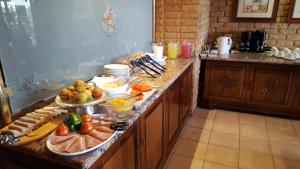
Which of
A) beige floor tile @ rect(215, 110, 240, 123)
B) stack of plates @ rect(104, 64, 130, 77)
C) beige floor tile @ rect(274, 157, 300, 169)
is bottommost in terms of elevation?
beige floor tile @ rect(274, 157, 300, 169)

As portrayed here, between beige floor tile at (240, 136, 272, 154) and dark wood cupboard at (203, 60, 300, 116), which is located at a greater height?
dark wood cupboard at (203, 60, 300, 116)

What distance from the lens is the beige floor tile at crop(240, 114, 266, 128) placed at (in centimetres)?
276

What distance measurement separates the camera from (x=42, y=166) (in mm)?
876

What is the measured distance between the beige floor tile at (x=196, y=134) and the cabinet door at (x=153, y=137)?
0.71m

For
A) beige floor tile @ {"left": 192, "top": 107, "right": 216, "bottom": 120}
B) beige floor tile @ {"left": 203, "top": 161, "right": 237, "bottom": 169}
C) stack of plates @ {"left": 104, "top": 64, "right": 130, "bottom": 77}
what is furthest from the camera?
beige floor tile @ {"left": 192, "top": 107, "right": 216, "bottom": 120}

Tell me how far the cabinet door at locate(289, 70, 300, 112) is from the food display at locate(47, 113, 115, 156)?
259cm

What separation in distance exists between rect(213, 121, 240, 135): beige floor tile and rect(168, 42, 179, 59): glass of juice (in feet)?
3.32

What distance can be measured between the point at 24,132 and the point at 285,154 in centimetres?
229

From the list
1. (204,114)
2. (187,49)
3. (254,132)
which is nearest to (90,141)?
(187,49)

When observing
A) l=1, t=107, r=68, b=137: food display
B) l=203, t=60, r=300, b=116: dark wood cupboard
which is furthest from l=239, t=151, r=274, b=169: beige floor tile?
l=1, t=107, r=68, b=137: food display

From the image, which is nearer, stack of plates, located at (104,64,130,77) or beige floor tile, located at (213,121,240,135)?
stack of plates, located at (104,64,130,77)

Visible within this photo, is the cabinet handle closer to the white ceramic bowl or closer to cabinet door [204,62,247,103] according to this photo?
the white ceramic bowl

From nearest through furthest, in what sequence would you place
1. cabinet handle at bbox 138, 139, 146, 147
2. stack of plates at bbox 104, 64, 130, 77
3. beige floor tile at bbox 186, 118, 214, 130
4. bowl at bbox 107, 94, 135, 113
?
bowl at bbox 107, 94, 135, 113 → cabinet handle at bbox 138, 139, 146, 147 → stack of plates at bbox 104, 64, 130, 77 → beige floor tile at bbox 186, 118, 214, 130

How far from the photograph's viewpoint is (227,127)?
8.78 feet
